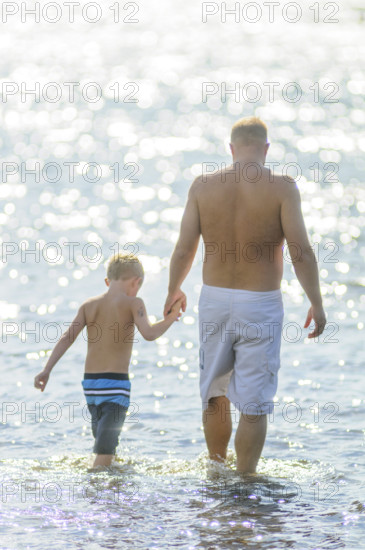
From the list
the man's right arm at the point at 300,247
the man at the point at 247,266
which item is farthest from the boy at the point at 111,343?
the man's right arm at the point at 300,247

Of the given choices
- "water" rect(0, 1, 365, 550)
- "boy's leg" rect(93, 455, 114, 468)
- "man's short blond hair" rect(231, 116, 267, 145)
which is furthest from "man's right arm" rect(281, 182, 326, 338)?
"boy's leg" rect(93, 455, 114, 468)

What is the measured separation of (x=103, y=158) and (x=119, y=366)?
15587mm

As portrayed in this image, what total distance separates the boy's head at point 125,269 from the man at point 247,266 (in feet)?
0.95

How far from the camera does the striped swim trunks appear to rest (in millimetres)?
6117

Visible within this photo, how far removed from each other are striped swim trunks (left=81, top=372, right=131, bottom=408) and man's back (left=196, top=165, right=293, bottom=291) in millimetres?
889

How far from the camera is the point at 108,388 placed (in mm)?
6113

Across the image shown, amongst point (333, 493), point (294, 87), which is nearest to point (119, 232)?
point (333, 493)

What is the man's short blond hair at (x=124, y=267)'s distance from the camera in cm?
612

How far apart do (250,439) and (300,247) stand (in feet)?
4.04

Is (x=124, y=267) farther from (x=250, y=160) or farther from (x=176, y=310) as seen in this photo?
(x=250, y=160)

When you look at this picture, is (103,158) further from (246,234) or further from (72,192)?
(246,234)

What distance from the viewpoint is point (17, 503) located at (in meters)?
5.59

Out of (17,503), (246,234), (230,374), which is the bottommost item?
(17,503)

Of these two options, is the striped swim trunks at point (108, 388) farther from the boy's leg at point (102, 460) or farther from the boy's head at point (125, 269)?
the boy's head at point (125, 269)
